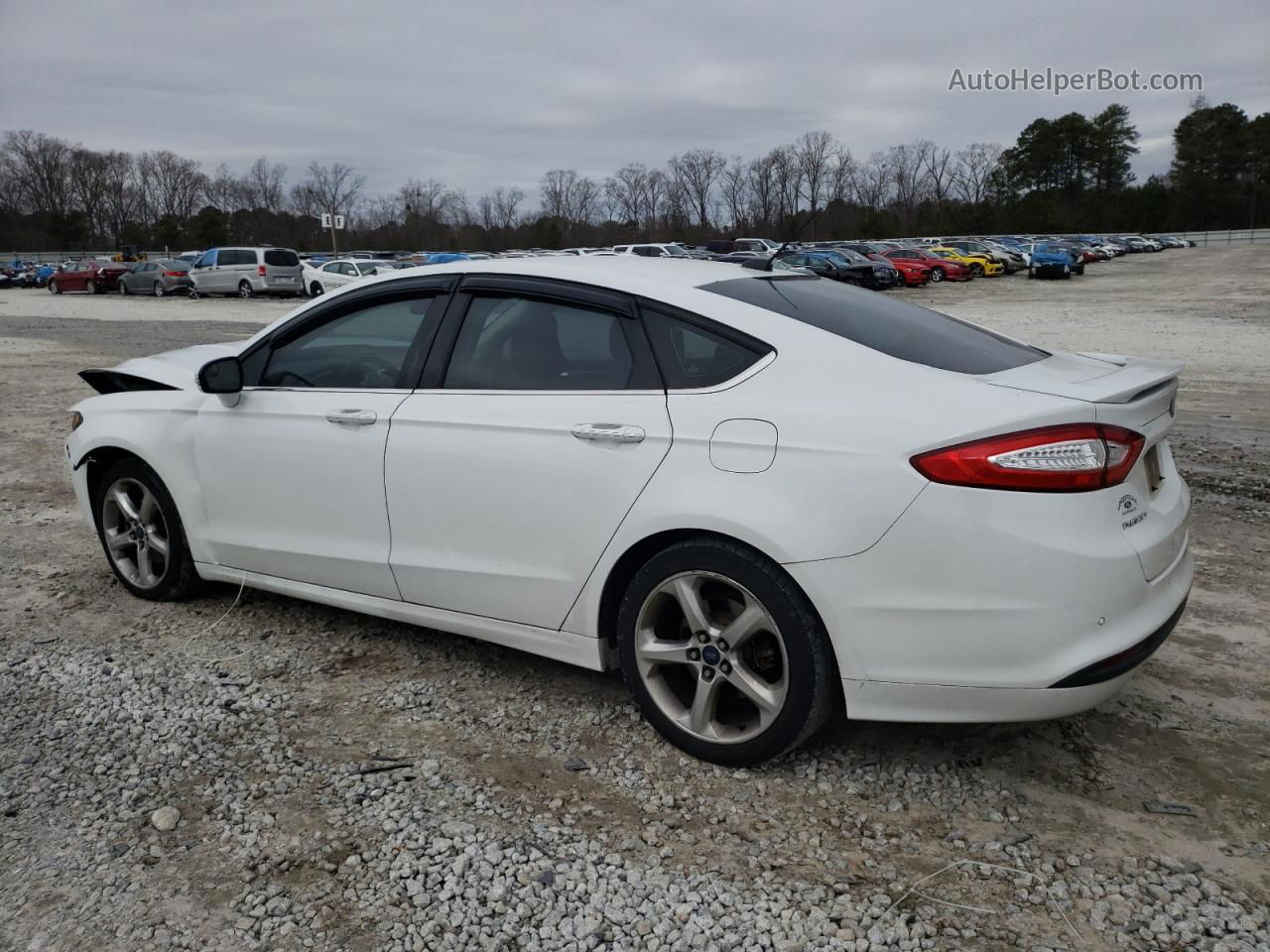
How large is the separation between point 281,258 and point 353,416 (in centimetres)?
3480

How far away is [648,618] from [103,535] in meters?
3.06

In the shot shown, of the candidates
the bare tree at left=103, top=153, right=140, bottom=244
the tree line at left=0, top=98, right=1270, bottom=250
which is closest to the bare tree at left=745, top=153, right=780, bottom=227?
the tree line at left=0, top=98, right=1270, bottom=250

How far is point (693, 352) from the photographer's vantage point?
3.27m

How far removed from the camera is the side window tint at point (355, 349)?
3932mm

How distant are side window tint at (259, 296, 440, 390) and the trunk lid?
2123 mm

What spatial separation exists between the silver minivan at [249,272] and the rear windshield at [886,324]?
34882 millimetres

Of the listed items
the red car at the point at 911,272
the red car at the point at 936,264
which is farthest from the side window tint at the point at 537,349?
the red car at the point at 936,264

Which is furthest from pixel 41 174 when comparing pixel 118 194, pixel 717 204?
pixel 717 204

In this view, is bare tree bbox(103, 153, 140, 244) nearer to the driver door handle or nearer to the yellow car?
the yellow car

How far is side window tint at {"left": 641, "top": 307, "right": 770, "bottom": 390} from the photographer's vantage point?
3178 mm

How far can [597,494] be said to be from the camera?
3.28 metres

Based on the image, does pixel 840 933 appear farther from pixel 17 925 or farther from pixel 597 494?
pixel 17 925

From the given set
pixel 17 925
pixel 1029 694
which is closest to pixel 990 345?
pixel 1029 694

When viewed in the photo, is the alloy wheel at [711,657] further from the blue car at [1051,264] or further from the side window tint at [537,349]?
the blue car at [1051,264]
